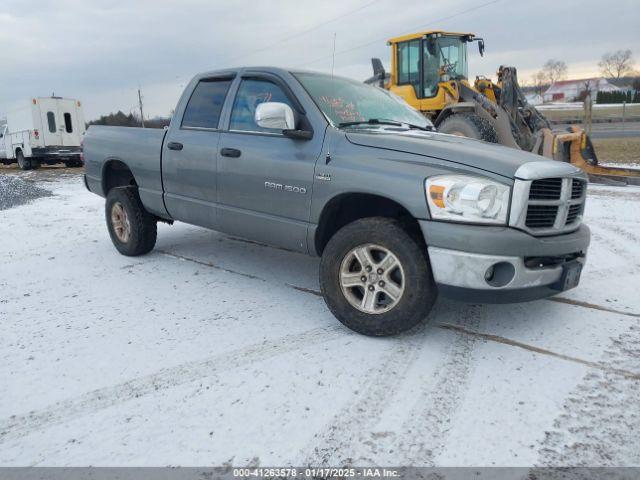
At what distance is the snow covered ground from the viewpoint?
8.17ft

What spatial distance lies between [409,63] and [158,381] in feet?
37.5

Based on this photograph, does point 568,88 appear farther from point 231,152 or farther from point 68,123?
point 231,152

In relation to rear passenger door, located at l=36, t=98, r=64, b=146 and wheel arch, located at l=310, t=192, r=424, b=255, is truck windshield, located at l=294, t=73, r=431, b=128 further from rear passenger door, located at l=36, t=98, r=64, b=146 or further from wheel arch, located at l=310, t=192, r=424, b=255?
rear passenger door, located at l=36, t=98, r=64, b=146

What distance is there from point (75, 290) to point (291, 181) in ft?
7.63

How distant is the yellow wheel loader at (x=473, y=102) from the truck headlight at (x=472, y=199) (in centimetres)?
787

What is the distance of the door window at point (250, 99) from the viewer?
4.45 m

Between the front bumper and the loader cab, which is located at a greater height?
the loader cab

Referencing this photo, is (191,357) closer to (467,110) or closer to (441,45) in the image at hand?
(467,110)

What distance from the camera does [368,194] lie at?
12.0ft

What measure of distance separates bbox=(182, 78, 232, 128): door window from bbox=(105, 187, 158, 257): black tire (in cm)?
115

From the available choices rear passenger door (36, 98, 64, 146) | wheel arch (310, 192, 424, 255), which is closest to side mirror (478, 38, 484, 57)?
wheel arch (310, 192, 424, 255)

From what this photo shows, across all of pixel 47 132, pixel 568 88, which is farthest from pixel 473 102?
pixel 568 88

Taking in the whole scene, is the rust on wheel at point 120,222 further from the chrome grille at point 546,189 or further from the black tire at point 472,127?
the black tire at point 472,127

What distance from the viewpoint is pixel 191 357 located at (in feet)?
11.2
